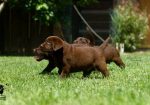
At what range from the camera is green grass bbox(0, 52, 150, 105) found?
7.00 m

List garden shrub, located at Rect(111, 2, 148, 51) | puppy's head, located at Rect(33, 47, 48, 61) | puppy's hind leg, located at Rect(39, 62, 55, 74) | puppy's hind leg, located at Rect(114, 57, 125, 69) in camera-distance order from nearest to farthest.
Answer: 1. puppy's head, located at Rect(33, 47, 48, 61)
2. puppy's hind leg, located at Rect(39, 62, 55, 74)
3. puppy's hind leg, located at Rect(114, 57, 125, 69)
4. garden shrub, located at Rect(111, 2, 148, 51)

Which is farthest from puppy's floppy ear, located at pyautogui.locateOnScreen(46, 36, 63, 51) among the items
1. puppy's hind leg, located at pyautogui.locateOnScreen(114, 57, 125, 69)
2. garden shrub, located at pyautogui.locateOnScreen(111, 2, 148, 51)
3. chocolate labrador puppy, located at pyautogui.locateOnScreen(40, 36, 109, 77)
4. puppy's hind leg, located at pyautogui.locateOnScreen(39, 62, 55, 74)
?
garden shrub, located at pyautogui.locateOnScreen(111, 2, 148, 51)

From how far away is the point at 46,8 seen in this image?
20.2 metres

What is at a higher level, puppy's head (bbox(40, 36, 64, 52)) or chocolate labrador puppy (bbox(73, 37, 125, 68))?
puppy's head (bbox(40, 36, 64, 52))

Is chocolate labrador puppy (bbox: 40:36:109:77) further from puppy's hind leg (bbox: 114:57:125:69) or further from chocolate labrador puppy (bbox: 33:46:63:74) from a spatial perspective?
puppy's hind leg (bbox: 114:57:125:69)

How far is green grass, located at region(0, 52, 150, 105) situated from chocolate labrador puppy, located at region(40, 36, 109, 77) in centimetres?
23

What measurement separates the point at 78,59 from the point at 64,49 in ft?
1.00

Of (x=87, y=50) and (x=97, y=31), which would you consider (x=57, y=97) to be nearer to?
(x=87, y=50)

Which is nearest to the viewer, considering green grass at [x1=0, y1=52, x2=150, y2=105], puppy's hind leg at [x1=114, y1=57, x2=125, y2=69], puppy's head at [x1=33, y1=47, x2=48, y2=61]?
green grass at [x1=0, y1=52, x2=150, y2=105]

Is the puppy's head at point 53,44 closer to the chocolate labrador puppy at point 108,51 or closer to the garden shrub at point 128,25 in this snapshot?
the chocolate labrador puppy at point 108,51

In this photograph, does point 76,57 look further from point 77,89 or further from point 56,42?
point 77,89

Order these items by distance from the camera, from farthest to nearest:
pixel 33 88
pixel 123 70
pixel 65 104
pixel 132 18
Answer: pixel 132 18, pixel 123 70, pixel 33 88, pixel 65 104

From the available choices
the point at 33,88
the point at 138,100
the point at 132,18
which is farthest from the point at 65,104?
the point at 132,18

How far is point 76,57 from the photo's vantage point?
33.8ft
